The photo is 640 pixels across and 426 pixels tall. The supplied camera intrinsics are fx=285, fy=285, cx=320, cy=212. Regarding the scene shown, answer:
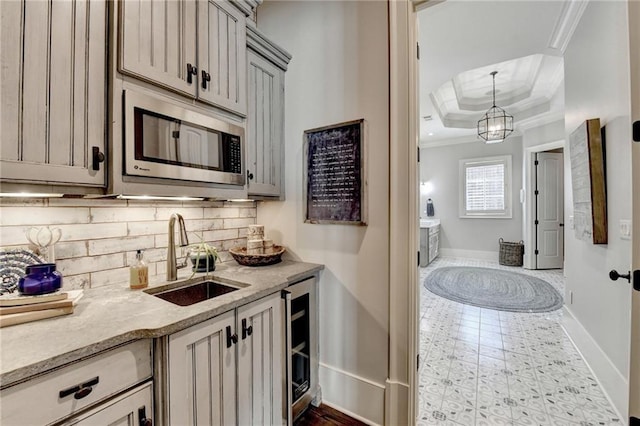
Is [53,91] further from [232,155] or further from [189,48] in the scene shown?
[232,155]

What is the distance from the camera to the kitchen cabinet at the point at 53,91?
925 millimetres

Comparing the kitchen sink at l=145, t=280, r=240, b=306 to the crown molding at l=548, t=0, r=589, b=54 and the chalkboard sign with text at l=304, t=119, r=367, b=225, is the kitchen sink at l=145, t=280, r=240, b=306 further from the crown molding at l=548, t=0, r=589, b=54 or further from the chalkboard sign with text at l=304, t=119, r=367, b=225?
the crown molding at l=548, t=0, r=589, b=54

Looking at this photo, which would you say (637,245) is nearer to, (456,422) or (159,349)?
(456,422)

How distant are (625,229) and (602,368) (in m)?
1.09

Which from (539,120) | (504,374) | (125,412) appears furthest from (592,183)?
(539,120)

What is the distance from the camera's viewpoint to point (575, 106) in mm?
2701

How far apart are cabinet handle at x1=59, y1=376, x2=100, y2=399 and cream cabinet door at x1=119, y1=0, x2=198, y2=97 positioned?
1.14 metres

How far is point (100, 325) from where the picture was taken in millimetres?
958

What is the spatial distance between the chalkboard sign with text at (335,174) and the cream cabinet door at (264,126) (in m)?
0.22

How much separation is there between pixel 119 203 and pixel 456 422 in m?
2.34

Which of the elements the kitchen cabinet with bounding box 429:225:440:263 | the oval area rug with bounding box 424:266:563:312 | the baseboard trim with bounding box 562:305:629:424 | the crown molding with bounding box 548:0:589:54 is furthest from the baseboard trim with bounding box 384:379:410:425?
the kitchen cabinet with bounding box 429:225:440:263

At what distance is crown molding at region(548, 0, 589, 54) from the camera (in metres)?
2.49

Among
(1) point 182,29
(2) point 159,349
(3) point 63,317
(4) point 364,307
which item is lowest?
(4) point 364,307

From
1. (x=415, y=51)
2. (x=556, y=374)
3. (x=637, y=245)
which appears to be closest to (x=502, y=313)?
(x=556, y=374)
